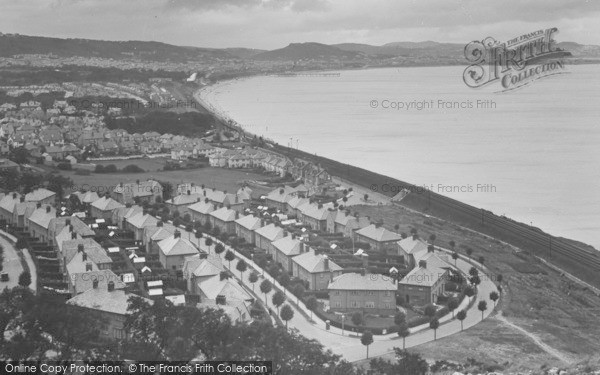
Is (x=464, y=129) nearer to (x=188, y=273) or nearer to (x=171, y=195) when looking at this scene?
(x=171, y=195)

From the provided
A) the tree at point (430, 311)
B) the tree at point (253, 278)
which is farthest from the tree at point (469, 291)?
the tree at point (253, 278)

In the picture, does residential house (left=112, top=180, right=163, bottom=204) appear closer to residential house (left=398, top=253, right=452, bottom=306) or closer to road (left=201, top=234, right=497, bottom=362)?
road (left=201, top=234, right=497, bottom=362)

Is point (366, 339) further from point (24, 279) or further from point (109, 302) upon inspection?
point (24, 279)

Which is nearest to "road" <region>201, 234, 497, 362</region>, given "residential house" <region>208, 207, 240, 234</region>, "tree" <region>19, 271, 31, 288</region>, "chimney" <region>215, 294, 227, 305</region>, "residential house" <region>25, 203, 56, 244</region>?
"chimney" <region>215, 294, 227, 305</region>

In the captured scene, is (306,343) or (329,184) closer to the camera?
(306,343)

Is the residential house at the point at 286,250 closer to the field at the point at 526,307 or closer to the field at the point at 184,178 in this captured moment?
the field at the point at 526,307

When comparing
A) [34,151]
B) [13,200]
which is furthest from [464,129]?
[13,200]
